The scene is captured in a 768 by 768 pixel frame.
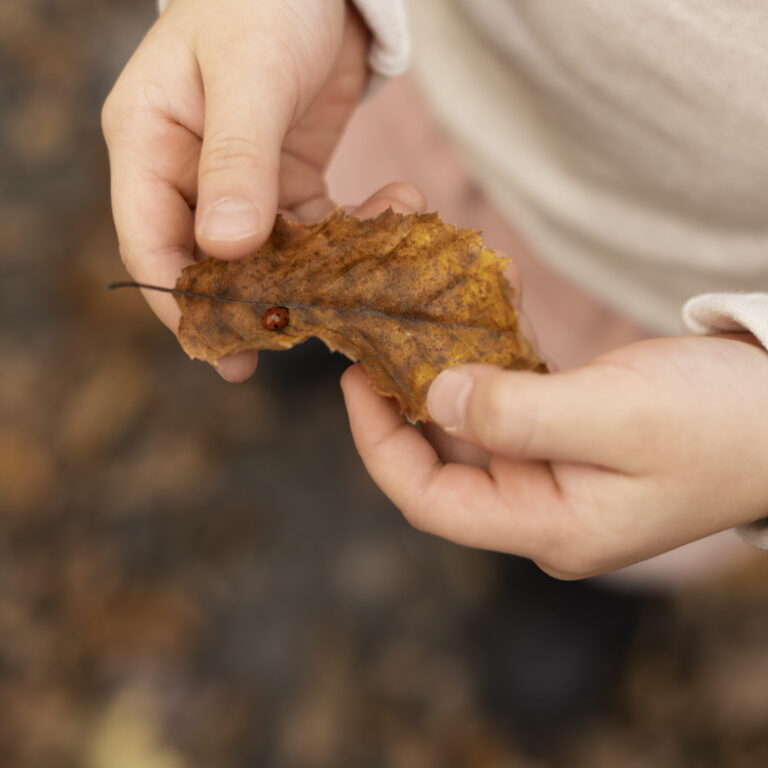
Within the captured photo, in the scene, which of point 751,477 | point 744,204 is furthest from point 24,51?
point 751,477

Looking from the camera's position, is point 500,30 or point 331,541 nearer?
point 500,30

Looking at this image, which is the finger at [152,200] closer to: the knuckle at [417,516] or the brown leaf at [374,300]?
the brown leaf at [374,300]

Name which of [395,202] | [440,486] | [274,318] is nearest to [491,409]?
[440,486]

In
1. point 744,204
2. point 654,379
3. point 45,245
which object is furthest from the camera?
point 45,245

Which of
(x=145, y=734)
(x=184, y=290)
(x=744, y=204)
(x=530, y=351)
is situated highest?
(x=744, y=204)

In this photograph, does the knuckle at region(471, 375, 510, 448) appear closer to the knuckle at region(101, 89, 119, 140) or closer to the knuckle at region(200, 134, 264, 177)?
the knuckle at region(200, 134, 264, 177)

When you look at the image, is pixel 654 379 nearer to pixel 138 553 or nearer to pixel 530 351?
pixel 530 351

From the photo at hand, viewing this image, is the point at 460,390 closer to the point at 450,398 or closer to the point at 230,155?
the point at 450,398
